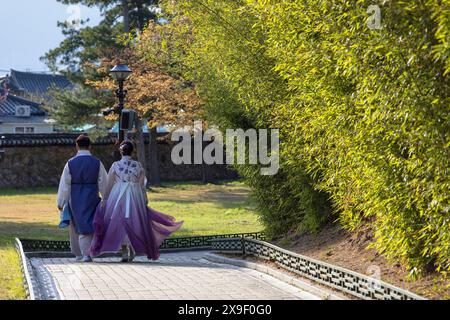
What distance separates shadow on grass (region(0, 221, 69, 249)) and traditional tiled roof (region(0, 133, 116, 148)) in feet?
50.6

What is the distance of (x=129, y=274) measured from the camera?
8.66 meters

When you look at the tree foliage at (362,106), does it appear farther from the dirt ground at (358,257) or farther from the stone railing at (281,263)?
the stone railing at (281,263)

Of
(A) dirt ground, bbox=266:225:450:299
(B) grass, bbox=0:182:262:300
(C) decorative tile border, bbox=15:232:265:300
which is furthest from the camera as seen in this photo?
(B) grass, bbox=0:182:262:300

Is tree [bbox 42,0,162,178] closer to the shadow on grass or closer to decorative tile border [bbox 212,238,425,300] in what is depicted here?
the shadow on grass

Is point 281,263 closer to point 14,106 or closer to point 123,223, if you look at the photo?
point 123,223

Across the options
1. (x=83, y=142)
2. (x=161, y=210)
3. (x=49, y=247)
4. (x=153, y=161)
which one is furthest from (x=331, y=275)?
(x=153, y=161)

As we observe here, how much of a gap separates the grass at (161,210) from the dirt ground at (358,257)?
3277 mm

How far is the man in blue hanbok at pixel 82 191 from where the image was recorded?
415 inches

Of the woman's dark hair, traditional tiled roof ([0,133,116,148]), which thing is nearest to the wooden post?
traditional tiled roof ([0,133,116,148])

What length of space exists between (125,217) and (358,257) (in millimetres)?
3227

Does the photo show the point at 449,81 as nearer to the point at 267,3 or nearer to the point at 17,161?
the point at 267,3

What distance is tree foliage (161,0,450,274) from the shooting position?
19.8ft

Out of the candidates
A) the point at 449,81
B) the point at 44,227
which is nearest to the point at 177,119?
the point at 44,227

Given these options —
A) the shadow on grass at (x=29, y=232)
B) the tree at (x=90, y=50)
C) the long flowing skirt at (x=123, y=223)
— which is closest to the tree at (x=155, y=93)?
the tree at (x=90, y=50)
